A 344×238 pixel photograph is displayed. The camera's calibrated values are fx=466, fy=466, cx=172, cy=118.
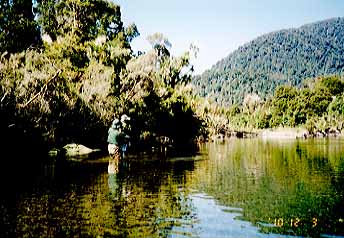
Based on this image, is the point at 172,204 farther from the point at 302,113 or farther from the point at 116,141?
the point at 302,113

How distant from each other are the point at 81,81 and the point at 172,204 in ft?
105

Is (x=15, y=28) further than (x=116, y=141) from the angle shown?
Yes

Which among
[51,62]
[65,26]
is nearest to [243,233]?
[51,62]

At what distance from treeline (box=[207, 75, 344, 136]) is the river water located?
10065cm

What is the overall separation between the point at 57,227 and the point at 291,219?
615 centimetres

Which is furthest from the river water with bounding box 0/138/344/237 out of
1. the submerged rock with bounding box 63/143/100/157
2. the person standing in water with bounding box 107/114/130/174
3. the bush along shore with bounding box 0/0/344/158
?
the submerged rock with bounding box 63/143/100/157

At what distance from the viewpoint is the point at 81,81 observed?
4484cm

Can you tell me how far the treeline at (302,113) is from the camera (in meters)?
129

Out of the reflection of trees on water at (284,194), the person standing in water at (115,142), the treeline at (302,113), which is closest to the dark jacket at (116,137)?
the person standing in water at (115,142)

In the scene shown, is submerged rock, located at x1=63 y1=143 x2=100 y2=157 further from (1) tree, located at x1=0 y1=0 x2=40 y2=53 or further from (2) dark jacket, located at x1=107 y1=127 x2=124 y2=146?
(2) dark jacket, located at x1=107 y1=127 x2=124 y2=146

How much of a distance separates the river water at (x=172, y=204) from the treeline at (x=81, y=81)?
→ 514 inches
